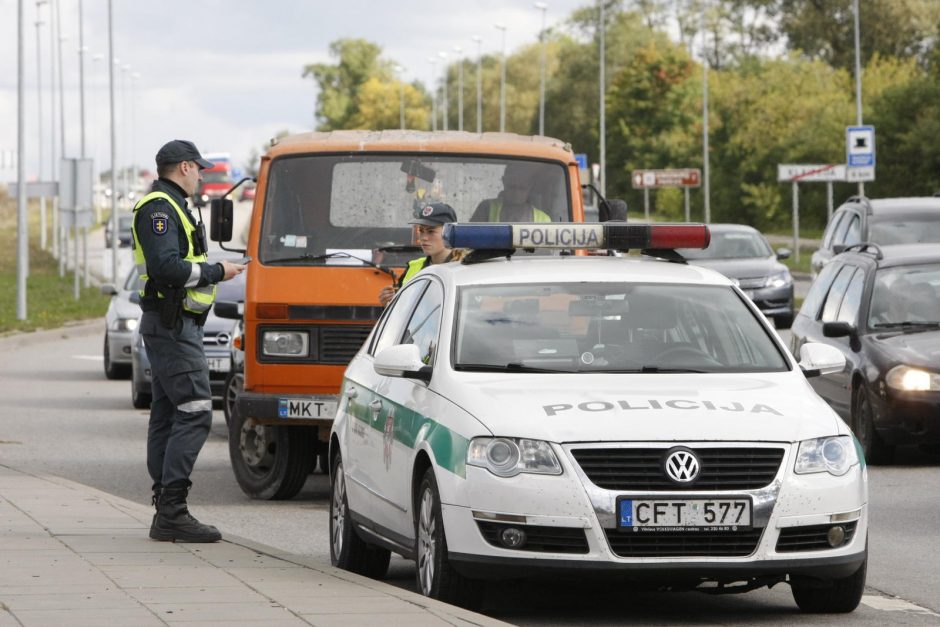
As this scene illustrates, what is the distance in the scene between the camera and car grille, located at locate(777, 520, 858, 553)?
7.71 meters

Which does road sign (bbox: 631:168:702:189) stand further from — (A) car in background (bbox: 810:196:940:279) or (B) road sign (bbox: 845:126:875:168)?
(A) car in background (bbox: 810:196:940:279)

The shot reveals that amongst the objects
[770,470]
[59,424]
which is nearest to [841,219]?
[59,424]

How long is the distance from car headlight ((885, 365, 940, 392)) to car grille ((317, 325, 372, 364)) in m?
4.05

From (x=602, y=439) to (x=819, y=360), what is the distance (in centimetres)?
156

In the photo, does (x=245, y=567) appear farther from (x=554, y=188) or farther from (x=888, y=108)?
(x=888, y=108)

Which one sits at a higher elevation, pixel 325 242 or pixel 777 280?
pixel 325 242

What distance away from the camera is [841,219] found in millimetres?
25219

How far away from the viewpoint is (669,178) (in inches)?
2085

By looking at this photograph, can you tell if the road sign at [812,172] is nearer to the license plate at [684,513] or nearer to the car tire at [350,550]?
the car tire at [350,550]

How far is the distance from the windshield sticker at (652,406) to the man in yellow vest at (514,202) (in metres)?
5.08

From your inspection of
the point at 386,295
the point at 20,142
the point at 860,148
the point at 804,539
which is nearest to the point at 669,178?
the point at 860,148

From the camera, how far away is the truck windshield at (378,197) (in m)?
12.8

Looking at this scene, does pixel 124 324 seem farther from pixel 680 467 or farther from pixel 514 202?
pixel 680 467

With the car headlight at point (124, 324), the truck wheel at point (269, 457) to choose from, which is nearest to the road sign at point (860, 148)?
the car headlight at point (124, 324)
